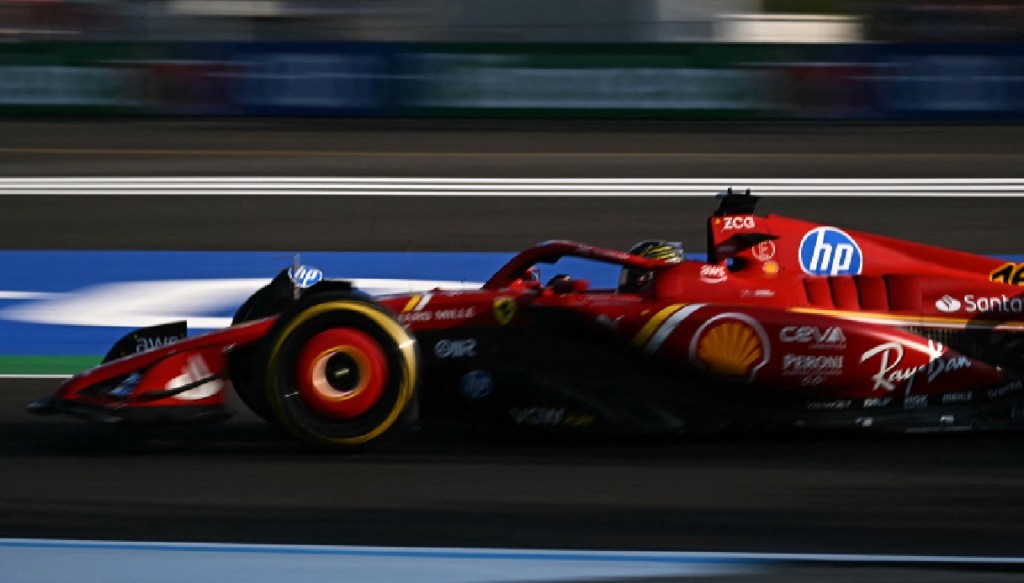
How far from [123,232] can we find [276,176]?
2693 millimetres

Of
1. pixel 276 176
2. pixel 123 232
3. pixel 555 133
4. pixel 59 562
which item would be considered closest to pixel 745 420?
pixel 59 562

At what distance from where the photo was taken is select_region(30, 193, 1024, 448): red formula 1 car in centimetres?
567

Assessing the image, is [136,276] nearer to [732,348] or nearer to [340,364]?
[340,364]

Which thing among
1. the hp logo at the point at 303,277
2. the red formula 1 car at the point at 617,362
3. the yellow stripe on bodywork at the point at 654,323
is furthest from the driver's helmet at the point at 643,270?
the hp logo at the point at 303,277

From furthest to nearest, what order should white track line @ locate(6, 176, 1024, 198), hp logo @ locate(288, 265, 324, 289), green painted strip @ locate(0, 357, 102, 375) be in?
1. white track line @ locate(6, 176, 1024, 198)
2. green painted strip @ locate(0, 357, 102, 375)
3. hp logo @ locate(288, 265, 324, 289)

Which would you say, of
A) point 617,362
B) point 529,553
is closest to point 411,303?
point 617,362

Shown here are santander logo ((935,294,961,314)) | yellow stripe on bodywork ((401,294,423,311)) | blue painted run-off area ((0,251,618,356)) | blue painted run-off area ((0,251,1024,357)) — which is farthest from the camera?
blue painted run-off area ((0,251,618,356))

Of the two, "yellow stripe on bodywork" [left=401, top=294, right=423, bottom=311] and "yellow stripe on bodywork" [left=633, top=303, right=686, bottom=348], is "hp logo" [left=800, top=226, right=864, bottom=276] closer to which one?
"yellow stripe on bodywork" [left=633, top=303, right=686, bottom=348]

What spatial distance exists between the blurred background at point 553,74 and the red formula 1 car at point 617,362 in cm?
1129

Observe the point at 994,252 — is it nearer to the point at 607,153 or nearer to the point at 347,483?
the point at 607,153

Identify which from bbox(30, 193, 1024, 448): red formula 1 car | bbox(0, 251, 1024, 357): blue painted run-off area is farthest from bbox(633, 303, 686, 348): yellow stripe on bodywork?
bbox(0, 251, 1024, 357): blue painted run-off area

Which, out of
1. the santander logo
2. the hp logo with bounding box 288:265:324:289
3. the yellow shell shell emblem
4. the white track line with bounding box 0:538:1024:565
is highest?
the hp logo with bounding box 288:265:324:289

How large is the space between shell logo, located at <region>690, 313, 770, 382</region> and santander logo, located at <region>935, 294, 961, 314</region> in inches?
27.6

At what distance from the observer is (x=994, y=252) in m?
11.0
